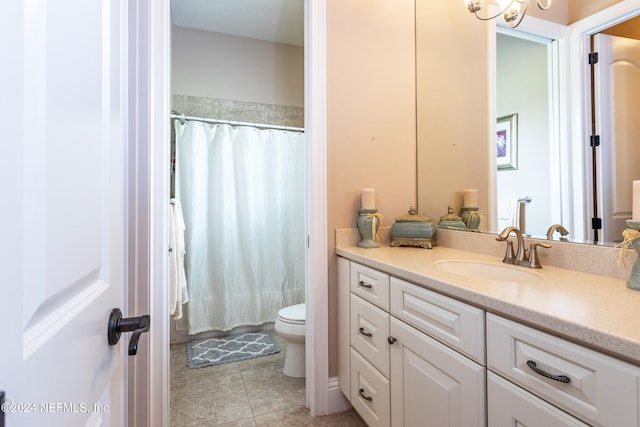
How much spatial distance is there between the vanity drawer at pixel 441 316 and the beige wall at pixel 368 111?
1.97ft

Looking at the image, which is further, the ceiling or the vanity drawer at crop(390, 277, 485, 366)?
the ceiling

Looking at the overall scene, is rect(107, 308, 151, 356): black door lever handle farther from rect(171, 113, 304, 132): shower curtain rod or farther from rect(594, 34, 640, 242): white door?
rect(171, 113, 304, 132): shower curtain rod

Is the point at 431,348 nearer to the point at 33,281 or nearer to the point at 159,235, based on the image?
the point at 33,281

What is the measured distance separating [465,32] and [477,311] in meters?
1.59

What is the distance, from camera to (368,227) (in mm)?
1664

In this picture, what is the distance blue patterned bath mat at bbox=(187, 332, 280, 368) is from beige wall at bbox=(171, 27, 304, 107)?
2.10m

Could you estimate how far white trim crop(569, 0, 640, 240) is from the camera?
1.09 meters

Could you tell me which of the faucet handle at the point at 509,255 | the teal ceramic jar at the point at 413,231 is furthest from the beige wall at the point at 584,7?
the teal ceramic jar at the point at 413,231

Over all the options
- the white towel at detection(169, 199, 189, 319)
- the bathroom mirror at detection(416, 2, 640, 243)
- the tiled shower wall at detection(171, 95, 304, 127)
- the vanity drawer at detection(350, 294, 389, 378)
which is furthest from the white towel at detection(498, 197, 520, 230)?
the tiled shower wall at detection(171, 95, 304, 127)

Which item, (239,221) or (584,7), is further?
(239,221)

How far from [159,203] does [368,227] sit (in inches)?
40.3

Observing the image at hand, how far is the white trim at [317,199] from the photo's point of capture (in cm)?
165

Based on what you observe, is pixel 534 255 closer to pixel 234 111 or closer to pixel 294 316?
pixel 294 316

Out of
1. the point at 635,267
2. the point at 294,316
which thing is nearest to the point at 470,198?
the point at 635,267
